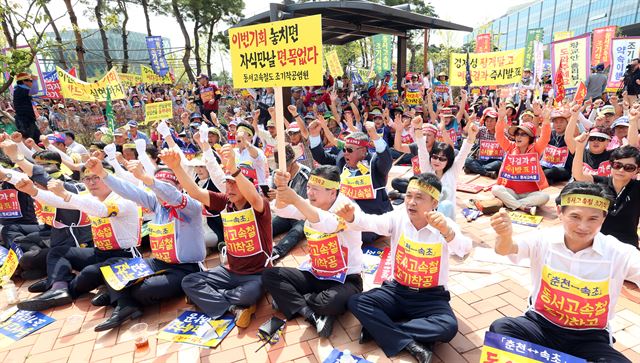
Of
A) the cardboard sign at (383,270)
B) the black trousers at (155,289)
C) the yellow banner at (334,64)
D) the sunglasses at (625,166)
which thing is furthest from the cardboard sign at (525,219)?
the yellow banner at (334,64)

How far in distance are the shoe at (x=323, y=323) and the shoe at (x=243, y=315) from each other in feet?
2.07

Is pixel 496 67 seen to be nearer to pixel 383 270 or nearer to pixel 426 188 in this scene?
pixel 383 270

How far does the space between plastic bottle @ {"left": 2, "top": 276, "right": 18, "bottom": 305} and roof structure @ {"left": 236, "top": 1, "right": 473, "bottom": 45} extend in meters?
5.21

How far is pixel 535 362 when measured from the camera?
2.13 m

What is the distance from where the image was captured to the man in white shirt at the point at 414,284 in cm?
273

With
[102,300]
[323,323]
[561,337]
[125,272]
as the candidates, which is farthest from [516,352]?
[102,300]

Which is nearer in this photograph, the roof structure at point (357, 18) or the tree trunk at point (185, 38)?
the roof structure at point (357, 18)

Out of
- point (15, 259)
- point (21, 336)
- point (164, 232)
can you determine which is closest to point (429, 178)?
point (164, 232)

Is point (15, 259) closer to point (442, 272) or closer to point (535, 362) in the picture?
point (442, 272)

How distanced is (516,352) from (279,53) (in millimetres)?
2919

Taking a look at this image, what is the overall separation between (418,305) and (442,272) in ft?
1.11

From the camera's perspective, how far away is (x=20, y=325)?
368 cm

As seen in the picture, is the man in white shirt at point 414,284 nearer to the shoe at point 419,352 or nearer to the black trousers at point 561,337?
the shoe at point 419,352

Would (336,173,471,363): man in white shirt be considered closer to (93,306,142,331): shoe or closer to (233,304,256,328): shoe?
(233,304,256,328): shoe
